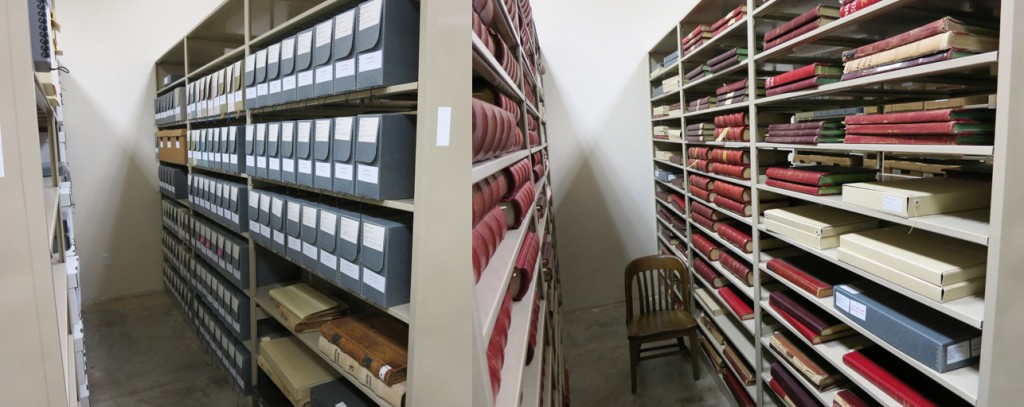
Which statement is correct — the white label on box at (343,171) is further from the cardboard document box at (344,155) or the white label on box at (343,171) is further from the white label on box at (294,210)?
the white label on box at (294,210)

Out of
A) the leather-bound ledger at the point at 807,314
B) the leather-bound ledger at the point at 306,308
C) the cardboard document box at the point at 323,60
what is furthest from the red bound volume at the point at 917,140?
the leather-bound ledger at the point at 306,308

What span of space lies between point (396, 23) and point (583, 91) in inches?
127

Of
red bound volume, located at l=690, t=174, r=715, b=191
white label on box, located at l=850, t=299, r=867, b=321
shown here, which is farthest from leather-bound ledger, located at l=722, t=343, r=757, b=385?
white label on box, located at l=850, t=299, r=867, b=321

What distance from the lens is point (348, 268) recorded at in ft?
5.55

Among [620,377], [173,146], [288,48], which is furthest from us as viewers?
[173,146]

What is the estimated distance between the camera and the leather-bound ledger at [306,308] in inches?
89.4

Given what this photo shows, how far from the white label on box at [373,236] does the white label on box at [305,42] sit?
74 centimetres

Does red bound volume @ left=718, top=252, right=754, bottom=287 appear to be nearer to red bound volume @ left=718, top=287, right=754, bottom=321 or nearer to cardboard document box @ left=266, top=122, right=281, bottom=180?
red bound volume @ left=718, top=287, right=754, bottom=321

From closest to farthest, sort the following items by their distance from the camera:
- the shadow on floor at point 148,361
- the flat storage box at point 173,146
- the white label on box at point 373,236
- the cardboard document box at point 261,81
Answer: the white label on box at point 373,236, the cardboard document box at point 261,81, the shadow on floor at point 148,361, the flat storage box at point 173,146

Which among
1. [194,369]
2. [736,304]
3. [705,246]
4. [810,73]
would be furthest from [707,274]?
[194,369]

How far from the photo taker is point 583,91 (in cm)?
450

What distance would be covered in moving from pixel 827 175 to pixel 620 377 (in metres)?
1.98

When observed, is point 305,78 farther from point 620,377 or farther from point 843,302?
point 620,377

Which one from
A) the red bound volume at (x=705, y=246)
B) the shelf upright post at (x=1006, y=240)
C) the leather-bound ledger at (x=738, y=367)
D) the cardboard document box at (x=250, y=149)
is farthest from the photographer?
the red bound volume at (x=705, y=246)
